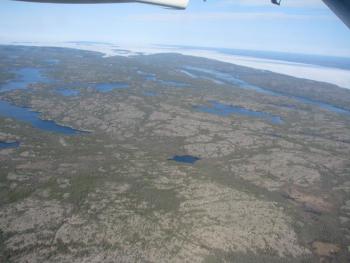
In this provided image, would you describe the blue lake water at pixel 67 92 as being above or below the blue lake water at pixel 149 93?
below

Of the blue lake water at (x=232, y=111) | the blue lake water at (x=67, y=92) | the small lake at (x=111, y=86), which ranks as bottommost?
the blue lake water at (x=232, y=111)

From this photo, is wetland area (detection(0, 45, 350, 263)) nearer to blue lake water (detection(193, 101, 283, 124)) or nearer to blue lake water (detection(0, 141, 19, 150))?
blue lake water (detection(0, 141, 19, 150))

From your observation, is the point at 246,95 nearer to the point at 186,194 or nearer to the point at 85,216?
the point at 186,194

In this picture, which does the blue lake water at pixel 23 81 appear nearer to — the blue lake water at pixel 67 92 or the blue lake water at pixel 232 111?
the blue lake water at pixel 67 92

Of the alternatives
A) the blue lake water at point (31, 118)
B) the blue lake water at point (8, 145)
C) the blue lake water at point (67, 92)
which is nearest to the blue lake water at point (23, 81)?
the blue lake water at point (67, 92)

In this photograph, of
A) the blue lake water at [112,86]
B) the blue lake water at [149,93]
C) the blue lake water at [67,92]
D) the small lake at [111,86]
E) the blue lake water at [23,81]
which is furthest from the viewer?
the blue lake water at [112,86]

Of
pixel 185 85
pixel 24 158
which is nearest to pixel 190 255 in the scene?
pixel 24 158

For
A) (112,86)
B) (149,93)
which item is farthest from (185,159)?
(112,86)

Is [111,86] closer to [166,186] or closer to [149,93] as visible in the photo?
[149,93]
